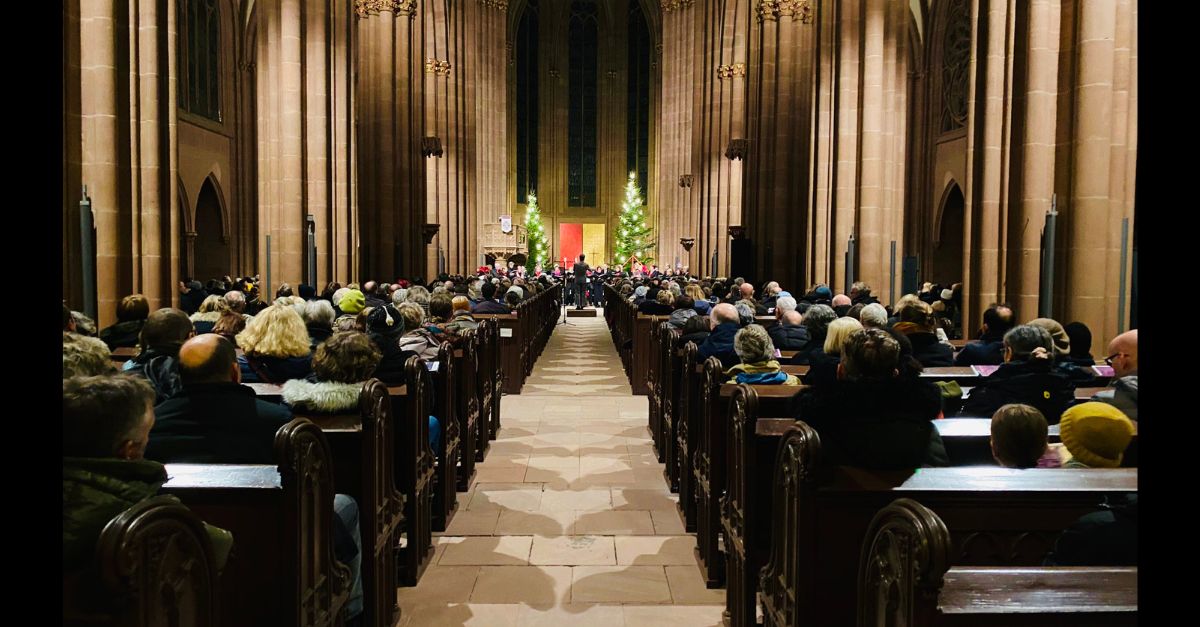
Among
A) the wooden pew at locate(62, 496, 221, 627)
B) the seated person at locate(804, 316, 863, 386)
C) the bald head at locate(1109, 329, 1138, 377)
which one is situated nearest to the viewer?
the wooden pew at locate(62, 496, 221, 627)

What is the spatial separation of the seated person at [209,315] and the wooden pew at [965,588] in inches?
230

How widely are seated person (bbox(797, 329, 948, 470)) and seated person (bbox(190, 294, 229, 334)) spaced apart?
5043 millimetres

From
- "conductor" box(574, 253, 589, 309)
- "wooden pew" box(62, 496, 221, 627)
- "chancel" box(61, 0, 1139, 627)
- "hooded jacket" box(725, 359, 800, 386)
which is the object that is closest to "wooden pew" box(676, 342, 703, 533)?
"chancel" box(61, 0, 1139, 627)

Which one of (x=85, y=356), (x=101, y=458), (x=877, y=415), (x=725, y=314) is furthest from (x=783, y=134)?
(x=101, y=458)

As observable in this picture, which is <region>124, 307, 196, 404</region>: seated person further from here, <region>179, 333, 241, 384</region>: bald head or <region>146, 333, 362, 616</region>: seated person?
<region>179, 333, 241, 384</region>: bald head

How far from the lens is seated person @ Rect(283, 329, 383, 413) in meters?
4.42

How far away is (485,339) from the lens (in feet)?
29.5

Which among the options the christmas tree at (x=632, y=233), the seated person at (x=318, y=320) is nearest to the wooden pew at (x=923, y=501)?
the seated person at (x=318, y=320)

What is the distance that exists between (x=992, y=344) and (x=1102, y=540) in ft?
14.8

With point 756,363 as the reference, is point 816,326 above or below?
above

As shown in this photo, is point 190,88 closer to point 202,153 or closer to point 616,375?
point 202,153

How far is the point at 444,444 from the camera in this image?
6.38 m

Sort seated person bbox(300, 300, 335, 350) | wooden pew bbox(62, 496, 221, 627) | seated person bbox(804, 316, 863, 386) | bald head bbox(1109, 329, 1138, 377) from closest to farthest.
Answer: wooden pew bbox(62, 496, 221, 627), bald head bbox(1109, 329, 1138, 377), seated person bbox(804, 316, 863, 386), seated person bbox(300, 300, 335, 350)

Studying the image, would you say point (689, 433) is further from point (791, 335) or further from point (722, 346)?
point (791, 335)
